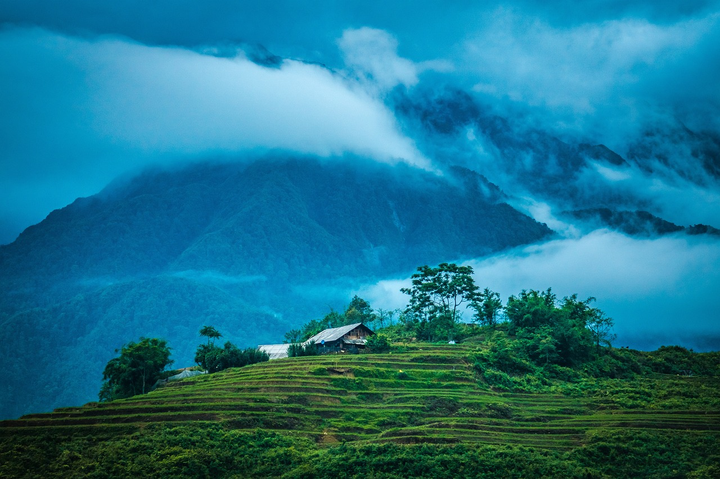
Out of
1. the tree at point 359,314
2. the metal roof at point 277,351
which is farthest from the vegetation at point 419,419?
the tree at point 359,314

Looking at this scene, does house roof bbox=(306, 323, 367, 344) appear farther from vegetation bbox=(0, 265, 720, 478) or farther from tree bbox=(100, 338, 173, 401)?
tree bbox=(100, 338, 173, 401)

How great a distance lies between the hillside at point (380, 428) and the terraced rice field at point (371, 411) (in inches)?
6.1

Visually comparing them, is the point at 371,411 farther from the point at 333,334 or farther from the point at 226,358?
the point at 333,334

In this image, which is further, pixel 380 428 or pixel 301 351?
pixel 301 351

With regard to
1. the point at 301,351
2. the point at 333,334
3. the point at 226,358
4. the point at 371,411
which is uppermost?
the point at 333,334

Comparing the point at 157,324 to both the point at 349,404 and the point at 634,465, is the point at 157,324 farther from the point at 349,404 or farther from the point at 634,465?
the point at 634,465

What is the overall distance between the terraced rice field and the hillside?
155 mm

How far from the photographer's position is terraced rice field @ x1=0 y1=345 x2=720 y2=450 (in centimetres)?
4731

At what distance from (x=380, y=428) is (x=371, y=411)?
3.33 metres

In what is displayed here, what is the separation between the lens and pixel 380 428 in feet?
166

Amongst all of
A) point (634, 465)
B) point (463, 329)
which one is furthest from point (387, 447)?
point (463, 329)

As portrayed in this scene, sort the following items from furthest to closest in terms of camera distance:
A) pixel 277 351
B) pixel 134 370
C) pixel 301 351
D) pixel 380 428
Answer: pixel 277 351 → pixel 301 351 → pixel 134 370 → pixel 380 428

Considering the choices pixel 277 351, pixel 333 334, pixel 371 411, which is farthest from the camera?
pixel 277 351

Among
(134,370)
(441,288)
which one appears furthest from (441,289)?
(134,370)
